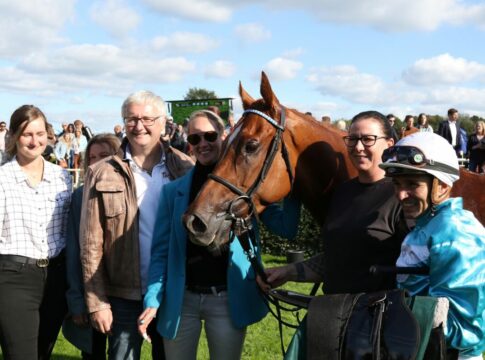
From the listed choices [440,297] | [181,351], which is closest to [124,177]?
[181,351]

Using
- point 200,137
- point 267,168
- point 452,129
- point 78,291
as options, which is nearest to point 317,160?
point 267,168

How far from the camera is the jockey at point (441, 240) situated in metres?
1.80

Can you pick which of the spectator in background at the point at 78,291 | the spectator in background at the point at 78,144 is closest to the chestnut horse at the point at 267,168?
the spectator in background at the point at 78,291

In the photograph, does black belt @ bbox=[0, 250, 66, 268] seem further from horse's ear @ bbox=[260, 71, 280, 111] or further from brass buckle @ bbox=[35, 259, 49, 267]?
horse's ear @ bbox=[260, 71, 280, 111]

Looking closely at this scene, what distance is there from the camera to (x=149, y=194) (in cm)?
309

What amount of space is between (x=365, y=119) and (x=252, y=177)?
0.69 meters

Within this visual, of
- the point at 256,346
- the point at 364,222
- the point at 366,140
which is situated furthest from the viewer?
the point at 256,346

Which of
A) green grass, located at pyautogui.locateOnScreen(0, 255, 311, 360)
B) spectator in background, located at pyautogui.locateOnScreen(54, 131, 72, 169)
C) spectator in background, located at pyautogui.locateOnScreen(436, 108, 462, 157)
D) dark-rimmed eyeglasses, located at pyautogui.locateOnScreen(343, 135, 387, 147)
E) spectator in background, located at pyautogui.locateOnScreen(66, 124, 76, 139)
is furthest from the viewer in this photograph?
spectator in background, located at pyautogui.locateOnScreen(66, 124, 76, 139)

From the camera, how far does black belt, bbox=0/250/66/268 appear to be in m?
3.10

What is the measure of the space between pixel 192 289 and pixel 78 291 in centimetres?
74

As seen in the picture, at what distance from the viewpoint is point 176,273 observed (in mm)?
2816

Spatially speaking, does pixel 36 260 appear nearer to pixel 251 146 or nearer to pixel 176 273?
pixel 176 273

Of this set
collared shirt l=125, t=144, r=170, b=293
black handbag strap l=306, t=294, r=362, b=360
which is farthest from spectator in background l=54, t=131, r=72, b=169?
black handbag strap l=306, t=294, r=362, b=360

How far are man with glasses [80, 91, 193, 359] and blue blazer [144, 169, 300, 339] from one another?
0.44ft
